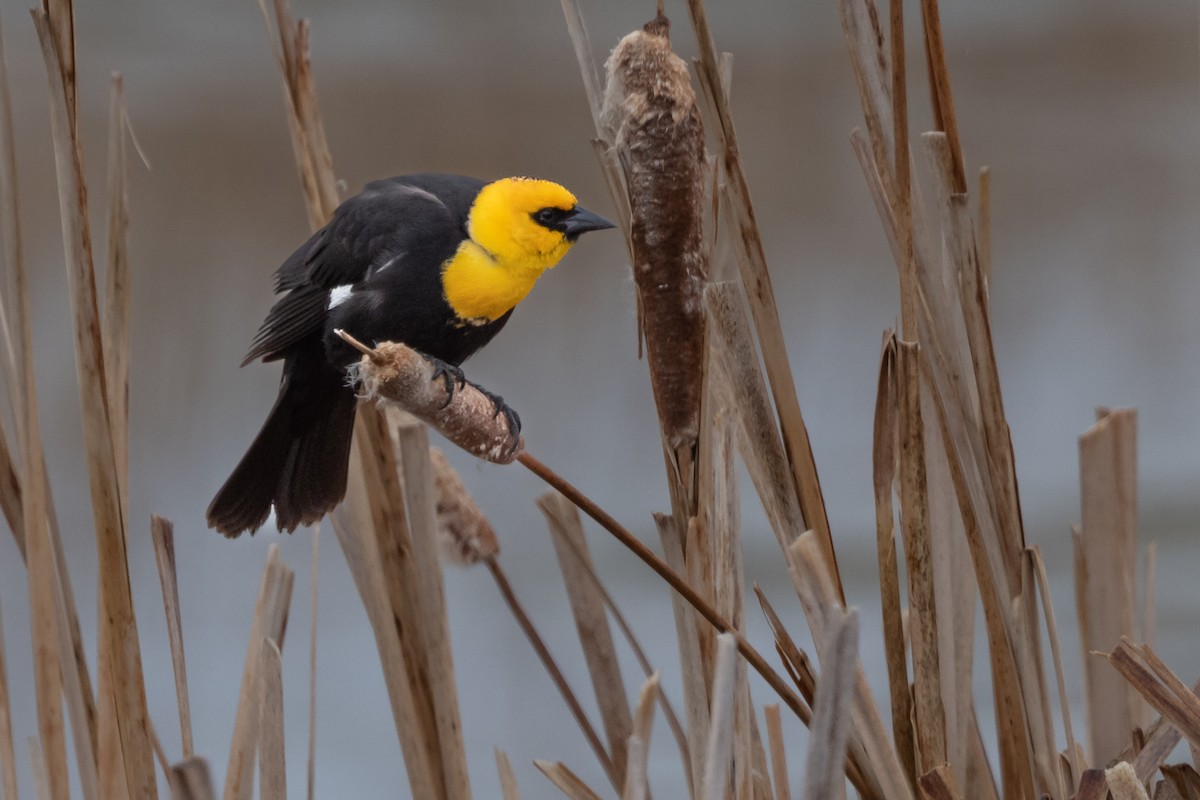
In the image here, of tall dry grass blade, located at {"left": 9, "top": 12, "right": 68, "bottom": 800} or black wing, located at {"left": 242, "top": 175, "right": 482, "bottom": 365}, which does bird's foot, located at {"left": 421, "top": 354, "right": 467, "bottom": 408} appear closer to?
black wing, located at {"left": 242, "top": 175, "right": 482, "bottom": 365}

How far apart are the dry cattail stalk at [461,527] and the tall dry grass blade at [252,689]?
342 millimetres

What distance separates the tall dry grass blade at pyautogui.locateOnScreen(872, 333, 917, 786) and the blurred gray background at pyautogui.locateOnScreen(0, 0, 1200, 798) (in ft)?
4.87

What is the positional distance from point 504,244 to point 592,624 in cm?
51

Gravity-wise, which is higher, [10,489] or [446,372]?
[446,372]

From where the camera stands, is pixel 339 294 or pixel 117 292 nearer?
pixel 117 292

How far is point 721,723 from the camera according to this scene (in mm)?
772

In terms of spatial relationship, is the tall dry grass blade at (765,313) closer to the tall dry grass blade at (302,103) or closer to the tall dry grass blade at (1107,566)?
the tall dry grass blade at (1107,566)

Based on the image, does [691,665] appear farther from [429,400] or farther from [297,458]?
[297,458]

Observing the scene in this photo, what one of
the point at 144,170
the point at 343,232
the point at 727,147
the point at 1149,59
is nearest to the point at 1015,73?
the point at 1149,59

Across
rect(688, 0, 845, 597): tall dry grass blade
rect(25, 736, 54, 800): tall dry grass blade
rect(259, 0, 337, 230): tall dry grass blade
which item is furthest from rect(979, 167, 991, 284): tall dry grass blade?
rect(25, 736, 54, 800): tall dry grass blade

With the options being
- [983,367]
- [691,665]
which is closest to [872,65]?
[983,367]

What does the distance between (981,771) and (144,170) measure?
2.67m

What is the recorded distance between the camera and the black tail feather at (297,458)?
146 cm

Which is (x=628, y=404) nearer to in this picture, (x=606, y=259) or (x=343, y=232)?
(x=606, y=259)
